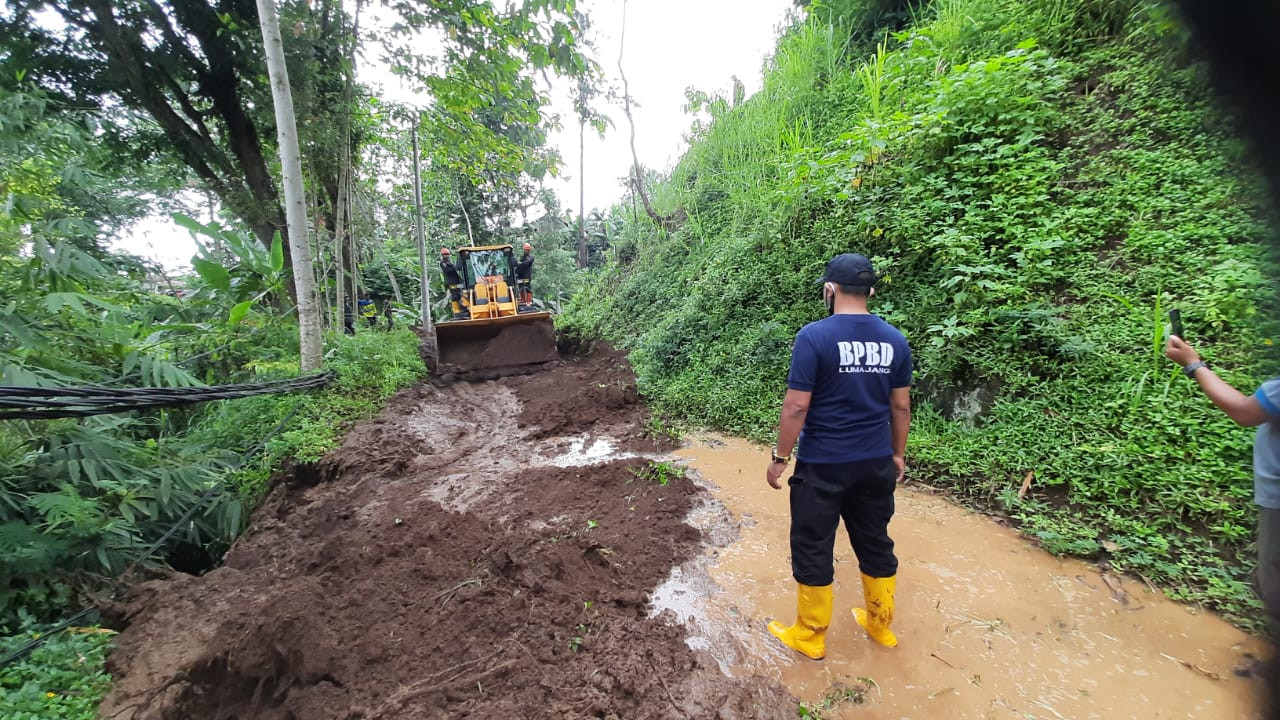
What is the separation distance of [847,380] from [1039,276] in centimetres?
286

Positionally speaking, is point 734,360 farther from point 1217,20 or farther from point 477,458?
point 1217,20

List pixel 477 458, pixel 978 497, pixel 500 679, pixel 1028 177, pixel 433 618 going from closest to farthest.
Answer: pixel 500 679 → pixel 433 618 → pixel 978 497 → pixel 1028 177 → pixel 477 458

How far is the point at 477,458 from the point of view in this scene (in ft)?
16.1

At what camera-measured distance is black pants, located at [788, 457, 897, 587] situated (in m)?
2.08

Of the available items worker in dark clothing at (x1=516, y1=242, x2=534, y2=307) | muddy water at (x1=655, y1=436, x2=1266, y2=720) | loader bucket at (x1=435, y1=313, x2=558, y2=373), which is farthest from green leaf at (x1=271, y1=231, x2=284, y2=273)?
muddy water at (x1=655, y1=436, x2=1266, y2=720)

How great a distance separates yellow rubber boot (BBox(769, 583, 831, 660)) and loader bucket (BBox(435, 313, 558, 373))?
694 cm

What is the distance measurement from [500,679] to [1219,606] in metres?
3.25

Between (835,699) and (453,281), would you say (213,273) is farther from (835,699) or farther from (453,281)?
(835,699)

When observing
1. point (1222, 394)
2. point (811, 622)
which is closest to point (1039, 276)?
point (1222, 394)

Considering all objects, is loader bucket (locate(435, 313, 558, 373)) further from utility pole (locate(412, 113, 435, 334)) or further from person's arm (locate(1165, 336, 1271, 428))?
person's arm (locate(1165, 336, 1271, 428))

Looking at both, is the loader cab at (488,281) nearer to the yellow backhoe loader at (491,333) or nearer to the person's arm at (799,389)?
the yellow backhoe loader at (491,333)

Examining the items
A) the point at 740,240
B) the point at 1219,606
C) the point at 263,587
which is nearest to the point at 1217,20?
the point at 1219,606

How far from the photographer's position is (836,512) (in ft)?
6.92

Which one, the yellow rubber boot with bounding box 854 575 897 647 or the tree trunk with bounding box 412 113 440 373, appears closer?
the yellow rubber boot with bounding box 854 575 897 647
